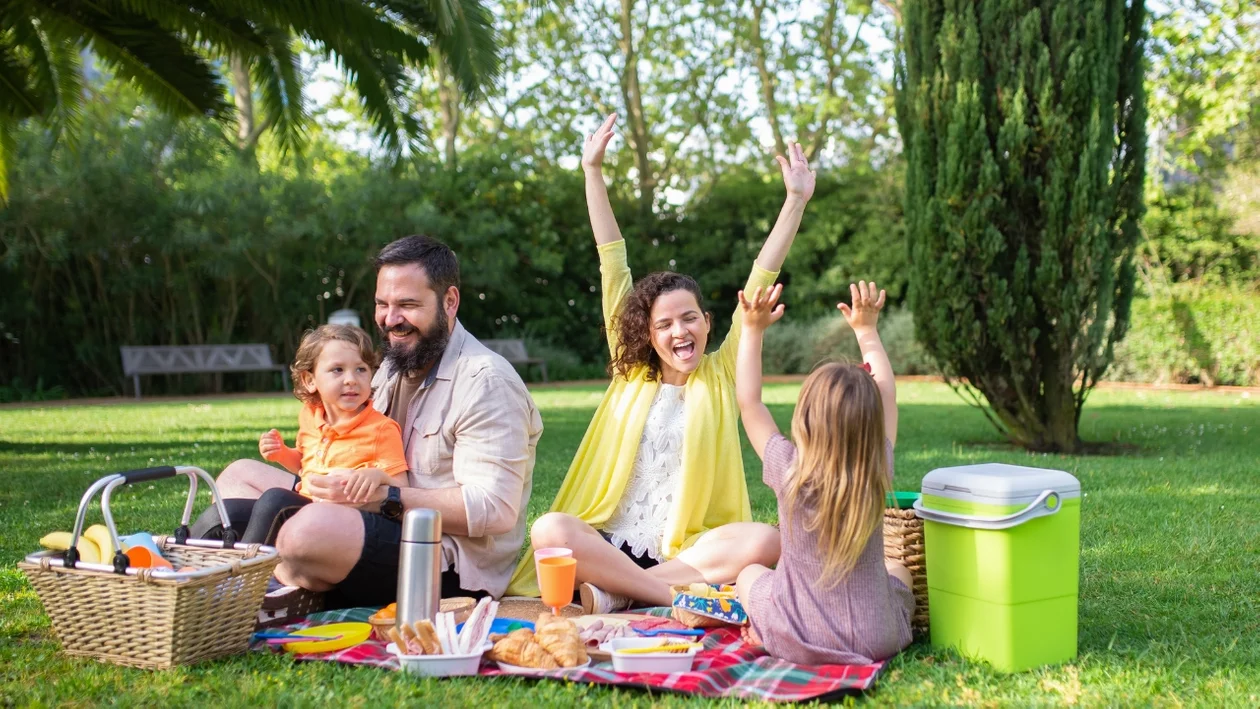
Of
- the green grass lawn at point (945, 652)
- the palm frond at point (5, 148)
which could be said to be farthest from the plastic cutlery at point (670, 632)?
the palm frond at point (5, 148)

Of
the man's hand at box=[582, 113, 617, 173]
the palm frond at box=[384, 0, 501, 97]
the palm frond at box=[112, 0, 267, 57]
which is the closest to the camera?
the man's hand at box=[582, 113, 617, 173]

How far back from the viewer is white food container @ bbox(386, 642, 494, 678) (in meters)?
3.09

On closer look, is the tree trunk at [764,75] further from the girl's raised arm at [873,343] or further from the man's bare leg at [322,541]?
the man's bare leg at [322,541]

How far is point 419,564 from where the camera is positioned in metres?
3.26

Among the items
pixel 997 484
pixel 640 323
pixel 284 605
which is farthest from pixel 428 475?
pixel 997 484

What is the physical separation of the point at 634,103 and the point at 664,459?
21.0 m

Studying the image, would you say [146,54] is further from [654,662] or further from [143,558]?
[654,662]

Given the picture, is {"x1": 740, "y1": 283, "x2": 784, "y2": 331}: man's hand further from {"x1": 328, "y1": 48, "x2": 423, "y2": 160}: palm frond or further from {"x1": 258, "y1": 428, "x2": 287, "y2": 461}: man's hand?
{"x1": 328, "y1": 48, "x2": 423, "y2": 160}: palm frond

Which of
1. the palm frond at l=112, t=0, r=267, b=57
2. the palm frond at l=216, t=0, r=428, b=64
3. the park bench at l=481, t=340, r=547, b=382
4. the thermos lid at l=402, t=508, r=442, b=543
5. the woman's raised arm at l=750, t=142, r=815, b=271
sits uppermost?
the palm frond at l=112, t=0, r=267, b=57

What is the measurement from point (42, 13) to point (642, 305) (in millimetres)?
6761

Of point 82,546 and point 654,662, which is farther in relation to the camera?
point 82,546

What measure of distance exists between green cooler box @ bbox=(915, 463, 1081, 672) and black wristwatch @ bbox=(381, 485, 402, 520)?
1.74 metres

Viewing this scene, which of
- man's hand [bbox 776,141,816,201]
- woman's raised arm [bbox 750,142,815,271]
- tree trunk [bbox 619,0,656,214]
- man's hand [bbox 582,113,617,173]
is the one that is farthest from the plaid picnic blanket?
tree trunk [bbox 619,0,656,214]

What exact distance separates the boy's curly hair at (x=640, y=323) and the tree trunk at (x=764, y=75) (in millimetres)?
20363
